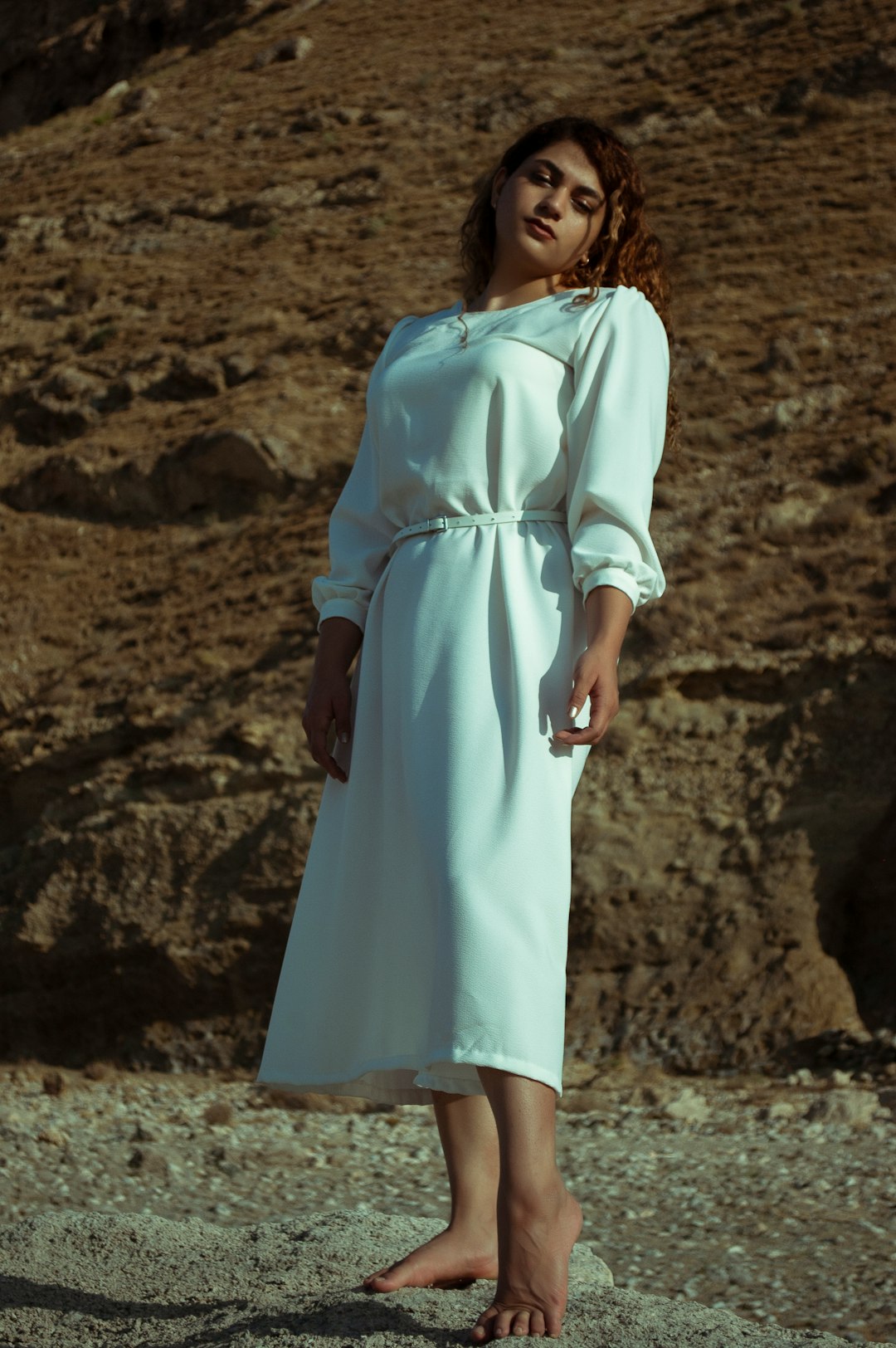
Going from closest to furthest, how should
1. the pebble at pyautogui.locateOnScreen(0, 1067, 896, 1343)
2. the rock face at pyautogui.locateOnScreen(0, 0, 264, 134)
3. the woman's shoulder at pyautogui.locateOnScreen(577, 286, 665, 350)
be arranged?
the woman's shoulder at pyautogui.locateOnScreen(577, 286, 665, 350) → the pebble at pyautogui.locateOnScreen(0, 1067, 896, 1343) → the rock face at pyautogui.locateOnScreen(0, 0, 264, 134)

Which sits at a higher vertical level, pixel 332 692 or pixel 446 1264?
pixel 332 692

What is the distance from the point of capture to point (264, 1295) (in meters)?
2.37

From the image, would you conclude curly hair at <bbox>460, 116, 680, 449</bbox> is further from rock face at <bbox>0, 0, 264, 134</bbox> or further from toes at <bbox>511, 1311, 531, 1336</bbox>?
rock face at <bbox>0, 0, 264, 134</bbox>

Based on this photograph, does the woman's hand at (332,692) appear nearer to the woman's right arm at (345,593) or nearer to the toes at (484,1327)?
the woman's right arm at (345,593)

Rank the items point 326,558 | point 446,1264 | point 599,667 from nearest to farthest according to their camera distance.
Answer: point 599,667 → point 446,1264 → point 326,558

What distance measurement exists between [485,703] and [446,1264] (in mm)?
927

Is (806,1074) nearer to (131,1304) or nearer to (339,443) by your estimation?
(131,1304)

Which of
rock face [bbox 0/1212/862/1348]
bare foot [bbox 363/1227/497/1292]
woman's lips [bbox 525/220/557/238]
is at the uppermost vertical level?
woman's lips [bbox 525/220/557/238]

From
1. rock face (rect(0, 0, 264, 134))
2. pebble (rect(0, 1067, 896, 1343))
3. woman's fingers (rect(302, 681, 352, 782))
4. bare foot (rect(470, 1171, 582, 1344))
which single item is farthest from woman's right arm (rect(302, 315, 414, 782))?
rock face (rect(0, 0, 264, 134))

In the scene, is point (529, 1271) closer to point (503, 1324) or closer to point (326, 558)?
point (503, 1324)

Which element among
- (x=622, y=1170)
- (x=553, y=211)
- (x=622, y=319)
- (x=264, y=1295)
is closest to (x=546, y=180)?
(x=553, y=211)

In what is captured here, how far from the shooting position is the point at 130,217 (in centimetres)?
1183

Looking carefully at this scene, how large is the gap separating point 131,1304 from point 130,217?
10.9 metres

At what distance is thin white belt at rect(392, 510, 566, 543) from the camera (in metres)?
2.29
